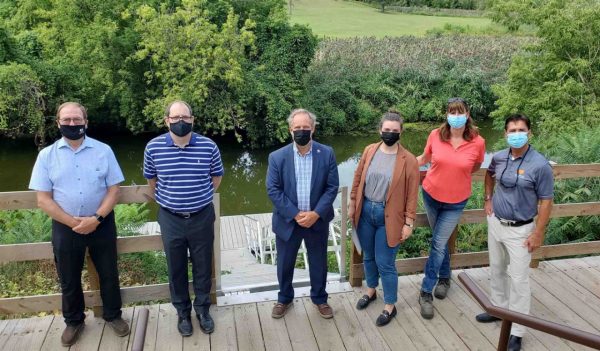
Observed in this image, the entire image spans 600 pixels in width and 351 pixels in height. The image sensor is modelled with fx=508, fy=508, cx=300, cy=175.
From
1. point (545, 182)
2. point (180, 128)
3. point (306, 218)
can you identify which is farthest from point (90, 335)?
point (545, 182)

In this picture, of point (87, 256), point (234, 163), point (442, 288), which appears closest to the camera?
point (87, 256)

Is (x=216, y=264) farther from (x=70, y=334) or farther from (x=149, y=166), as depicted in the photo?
(x=70, y=334)

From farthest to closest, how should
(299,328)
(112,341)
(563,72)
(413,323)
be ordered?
(563,72), (413,323), (299,328), (112,341)

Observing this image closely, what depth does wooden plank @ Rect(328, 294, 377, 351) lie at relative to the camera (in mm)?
3863

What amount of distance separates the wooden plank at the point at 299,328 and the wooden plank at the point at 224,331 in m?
0.44

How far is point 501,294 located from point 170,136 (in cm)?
291

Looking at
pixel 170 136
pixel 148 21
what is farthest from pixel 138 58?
pixel 170 136

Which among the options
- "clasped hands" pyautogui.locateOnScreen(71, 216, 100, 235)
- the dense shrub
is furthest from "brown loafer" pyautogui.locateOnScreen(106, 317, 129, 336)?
the dense shrub

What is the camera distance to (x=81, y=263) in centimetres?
374

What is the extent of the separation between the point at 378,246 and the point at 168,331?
1.79m

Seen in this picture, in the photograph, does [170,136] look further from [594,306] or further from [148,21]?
[148,21]

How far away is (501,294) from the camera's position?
13.6 feet

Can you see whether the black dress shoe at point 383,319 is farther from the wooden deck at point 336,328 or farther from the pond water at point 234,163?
the pond water at point 234,163

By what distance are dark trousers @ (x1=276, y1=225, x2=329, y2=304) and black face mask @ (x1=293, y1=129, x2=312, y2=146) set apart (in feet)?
2.23
